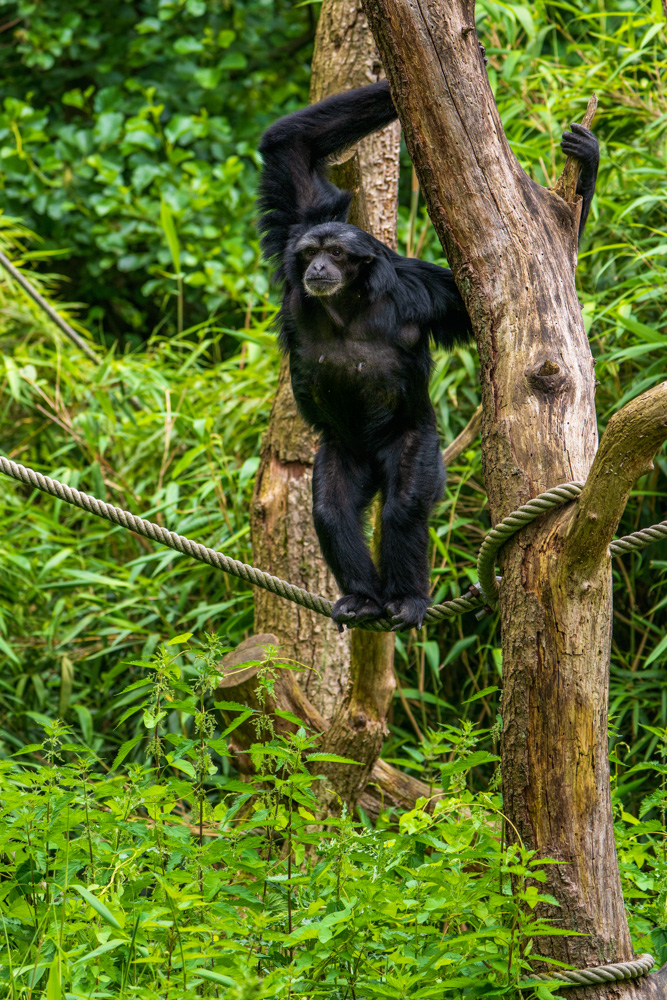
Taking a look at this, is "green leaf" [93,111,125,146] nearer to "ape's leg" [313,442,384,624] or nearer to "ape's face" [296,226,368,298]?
"ape's face" [296,226,368,298]

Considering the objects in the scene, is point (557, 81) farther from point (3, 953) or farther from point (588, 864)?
point (3, 953)

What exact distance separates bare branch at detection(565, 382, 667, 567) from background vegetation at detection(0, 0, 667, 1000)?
70 centimetres

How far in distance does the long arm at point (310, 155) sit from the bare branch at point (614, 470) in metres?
2.07

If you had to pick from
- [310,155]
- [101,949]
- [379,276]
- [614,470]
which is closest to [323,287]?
[379,276]

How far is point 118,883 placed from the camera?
8.79 feet

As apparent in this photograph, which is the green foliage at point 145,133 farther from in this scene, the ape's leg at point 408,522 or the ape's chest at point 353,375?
the ape's leg at point 408,522

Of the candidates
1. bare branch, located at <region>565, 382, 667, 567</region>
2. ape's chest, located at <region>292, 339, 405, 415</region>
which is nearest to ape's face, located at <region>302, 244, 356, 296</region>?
ape's chest, located at <region>292, 339, 405, 415</region>

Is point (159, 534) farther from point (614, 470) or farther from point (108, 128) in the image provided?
point (108, 128)

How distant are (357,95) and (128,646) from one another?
3.78 m

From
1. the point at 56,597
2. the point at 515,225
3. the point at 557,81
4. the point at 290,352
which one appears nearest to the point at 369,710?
the point at 290,352

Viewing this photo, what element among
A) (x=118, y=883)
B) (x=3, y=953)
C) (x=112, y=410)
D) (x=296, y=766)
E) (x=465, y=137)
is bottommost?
(x=3, y=953)

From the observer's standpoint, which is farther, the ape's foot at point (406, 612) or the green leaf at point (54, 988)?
the ape's foot at point (406, 612)

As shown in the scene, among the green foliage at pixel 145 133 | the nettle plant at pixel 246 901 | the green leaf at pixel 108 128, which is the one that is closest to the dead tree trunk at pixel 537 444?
the nettle plant at pixel 246 901

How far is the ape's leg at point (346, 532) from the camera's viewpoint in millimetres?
4059
